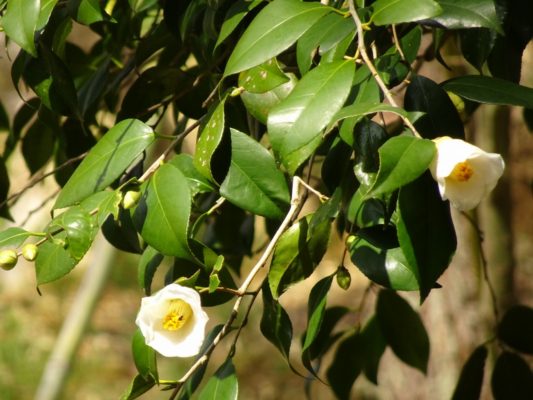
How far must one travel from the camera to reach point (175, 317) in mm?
608

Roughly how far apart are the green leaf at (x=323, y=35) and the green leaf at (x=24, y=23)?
21 cm

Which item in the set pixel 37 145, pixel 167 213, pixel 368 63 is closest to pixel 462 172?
pixel 368 63

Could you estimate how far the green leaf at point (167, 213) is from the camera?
2.02 ft

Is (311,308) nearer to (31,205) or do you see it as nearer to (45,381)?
(45,381)

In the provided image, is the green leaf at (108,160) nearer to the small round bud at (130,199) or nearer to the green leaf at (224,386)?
the small round bud at (130,199)

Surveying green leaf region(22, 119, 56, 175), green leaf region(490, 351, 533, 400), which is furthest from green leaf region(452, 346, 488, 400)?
green leaf region(22, 119, 56, 175)

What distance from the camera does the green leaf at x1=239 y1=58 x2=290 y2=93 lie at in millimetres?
631

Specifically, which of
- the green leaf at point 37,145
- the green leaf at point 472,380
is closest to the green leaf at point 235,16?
the green leaf at point 37,145

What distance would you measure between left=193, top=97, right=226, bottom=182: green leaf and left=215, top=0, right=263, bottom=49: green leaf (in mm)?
60

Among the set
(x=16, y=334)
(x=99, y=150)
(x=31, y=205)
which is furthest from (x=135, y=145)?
(x=31, y=205)

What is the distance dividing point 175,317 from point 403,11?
0.91 feet

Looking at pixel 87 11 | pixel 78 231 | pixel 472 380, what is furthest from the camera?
pixel 472 380

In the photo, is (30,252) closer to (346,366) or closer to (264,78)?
(264,78)

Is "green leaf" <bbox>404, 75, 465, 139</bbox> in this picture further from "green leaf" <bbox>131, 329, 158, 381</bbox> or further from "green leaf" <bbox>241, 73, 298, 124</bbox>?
"green leaf" <bbox>131, 329, 158, 381</bbox>
